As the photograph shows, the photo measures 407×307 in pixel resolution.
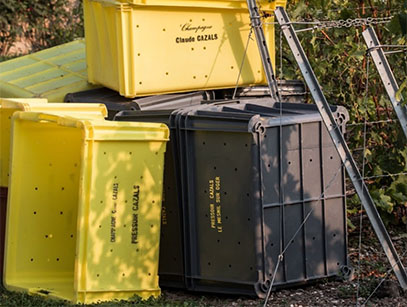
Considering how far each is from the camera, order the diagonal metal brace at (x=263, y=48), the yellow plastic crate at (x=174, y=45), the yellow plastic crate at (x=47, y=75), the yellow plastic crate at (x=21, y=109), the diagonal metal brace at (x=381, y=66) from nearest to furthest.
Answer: the diagonal metal brace at (x=381, y=66) < the yellow plastic crate at (x=21, y=109) < the yellow plastic crate at (x=174, y=45) < the diagonal metal brace at (x=263, y=48) < the yellow plastic crate at (x=47, y=75)

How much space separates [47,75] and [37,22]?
999 cm

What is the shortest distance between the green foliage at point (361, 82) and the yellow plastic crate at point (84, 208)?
198 cm

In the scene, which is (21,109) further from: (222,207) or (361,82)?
(361,82)

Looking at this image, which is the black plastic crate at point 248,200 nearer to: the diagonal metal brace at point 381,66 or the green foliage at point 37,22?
the diagonal metal brace at point 381,66

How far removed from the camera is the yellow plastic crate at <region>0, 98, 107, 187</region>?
6684 mm

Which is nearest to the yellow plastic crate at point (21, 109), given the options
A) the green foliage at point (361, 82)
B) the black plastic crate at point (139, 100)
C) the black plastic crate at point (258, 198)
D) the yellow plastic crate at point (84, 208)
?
the yellow plastic crate at point (84, 208)

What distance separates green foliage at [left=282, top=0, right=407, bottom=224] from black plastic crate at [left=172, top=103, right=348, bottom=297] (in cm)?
112

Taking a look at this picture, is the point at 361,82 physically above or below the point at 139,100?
above

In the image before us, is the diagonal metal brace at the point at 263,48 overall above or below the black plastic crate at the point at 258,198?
above

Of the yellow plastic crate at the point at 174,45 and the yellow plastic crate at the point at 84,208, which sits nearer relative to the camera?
the yellow plastic crate at the point at 84,208

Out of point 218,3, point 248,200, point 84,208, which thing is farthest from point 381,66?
Answer: point 84,208

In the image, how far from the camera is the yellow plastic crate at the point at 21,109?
668 cm

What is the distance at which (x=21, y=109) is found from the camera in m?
6.66

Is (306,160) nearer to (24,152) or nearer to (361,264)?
(361,264)
